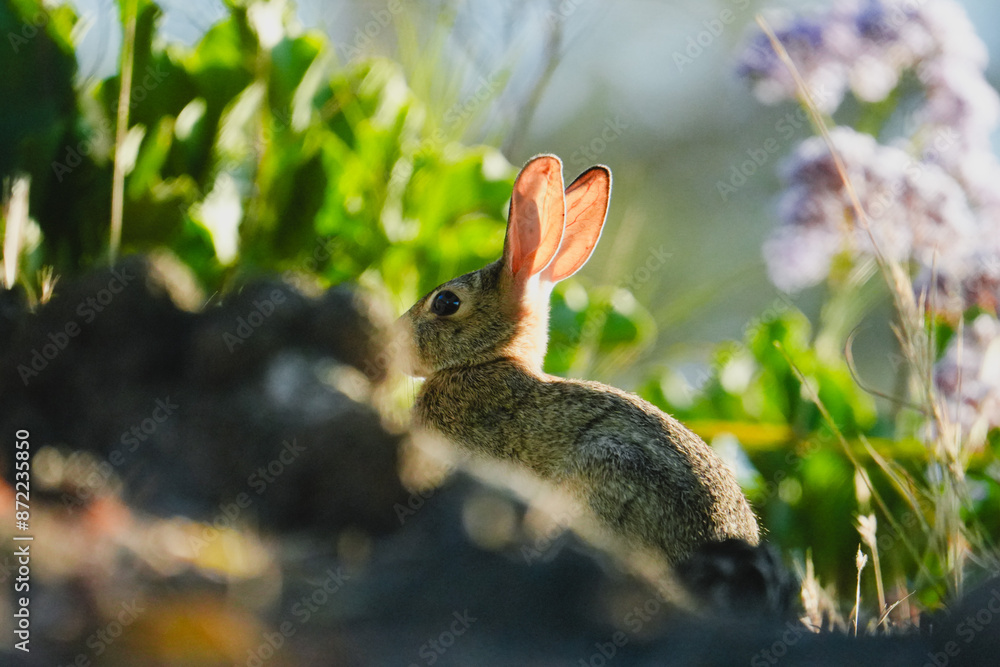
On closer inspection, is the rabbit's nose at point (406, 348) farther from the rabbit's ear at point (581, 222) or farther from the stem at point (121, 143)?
the stem at point (121, 143)

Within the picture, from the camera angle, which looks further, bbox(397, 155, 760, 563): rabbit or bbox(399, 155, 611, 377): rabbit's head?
bbox(399, 155, 611, 377): rabbit's head

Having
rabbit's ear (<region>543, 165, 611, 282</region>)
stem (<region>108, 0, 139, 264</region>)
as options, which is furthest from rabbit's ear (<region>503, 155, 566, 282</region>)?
stem (<region>108, 0, 139, 264</region>)

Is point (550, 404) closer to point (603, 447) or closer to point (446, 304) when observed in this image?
point (603, 447)

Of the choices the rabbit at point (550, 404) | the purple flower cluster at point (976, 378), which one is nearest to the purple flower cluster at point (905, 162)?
the purple flower cluster at point (976, 378)

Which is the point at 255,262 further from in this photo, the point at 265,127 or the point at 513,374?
the point at 513,374

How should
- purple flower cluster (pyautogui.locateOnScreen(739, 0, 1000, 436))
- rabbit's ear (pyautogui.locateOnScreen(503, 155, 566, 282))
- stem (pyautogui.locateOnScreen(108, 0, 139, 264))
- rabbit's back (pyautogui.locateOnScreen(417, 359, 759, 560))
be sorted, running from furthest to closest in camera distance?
purple flower cluster (pyautogui.locateOnScreen(739, 0, 1000, 436)), stem (pyautogui.locateOnScreen(108, 0, 139, 264)), rabbit's ear (pyautogui.locateOnScreen(503, 155, 566, 282)), rabbit's back (pyautogui.locateOnScreen(417, 359, 759, 560))

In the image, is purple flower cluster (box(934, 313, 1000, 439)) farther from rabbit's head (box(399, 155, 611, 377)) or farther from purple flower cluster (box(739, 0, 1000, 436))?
rabbit's head (box(399, 155, 611, 377))

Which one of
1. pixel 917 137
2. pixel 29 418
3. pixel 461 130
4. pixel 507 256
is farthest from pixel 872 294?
pixel 29 418

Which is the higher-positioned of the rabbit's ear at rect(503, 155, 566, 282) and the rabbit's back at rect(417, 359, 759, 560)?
the rabbit's ear at rect(503, 155, 566, 282)
